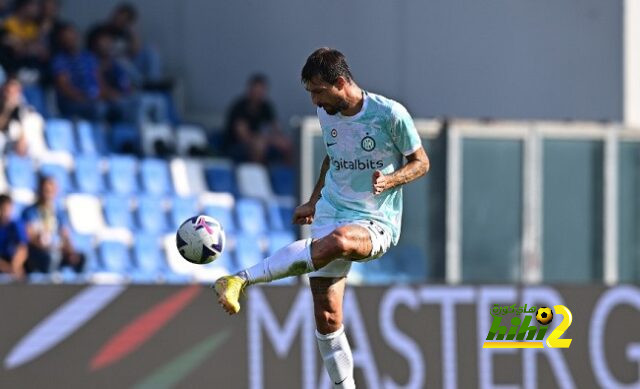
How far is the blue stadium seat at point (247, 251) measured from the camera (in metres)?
15.9

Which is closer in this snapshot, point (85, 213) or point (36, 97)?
point (85, 213)

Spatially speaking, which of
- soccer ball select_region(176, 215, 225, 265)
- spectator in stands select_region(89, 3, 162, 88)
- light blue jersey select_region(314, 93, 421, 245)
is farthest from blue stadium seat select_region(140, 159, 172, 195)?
soccer ball select_region(176, 215, 225, 265)

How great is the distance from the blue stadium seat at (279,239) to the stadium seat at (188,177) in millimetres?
885

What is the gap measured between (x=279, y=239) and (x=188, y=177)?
1.15 meters

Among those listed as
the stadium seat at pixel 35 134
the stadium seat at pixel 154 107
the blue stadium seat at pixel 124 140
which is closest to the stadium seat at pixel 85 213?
the stadium seat at pixel 35 134

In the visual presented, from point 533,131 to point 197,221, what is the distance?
7.31 metres

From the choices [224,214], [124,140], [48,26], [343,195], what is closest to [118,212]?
[124,140]

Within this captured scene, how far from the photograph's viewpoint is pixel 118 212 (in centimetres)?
1546

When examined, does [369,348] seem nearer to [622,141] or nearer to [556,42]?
[622,141]

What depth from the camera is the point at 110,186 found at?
15.7m

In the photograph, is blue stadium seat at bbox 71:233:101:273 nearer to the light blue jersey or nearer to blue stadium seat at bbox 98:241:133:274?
blue stadium seat at bbox 98:241:133:274

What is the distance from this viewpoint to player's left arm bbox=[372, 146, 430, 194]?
8.80 meters

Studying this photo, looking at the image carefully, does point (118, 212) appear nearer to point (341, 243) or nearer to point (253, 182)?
point (253, 182)

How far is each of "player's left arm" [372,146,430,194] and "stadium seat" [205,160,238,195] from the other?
299 inches
